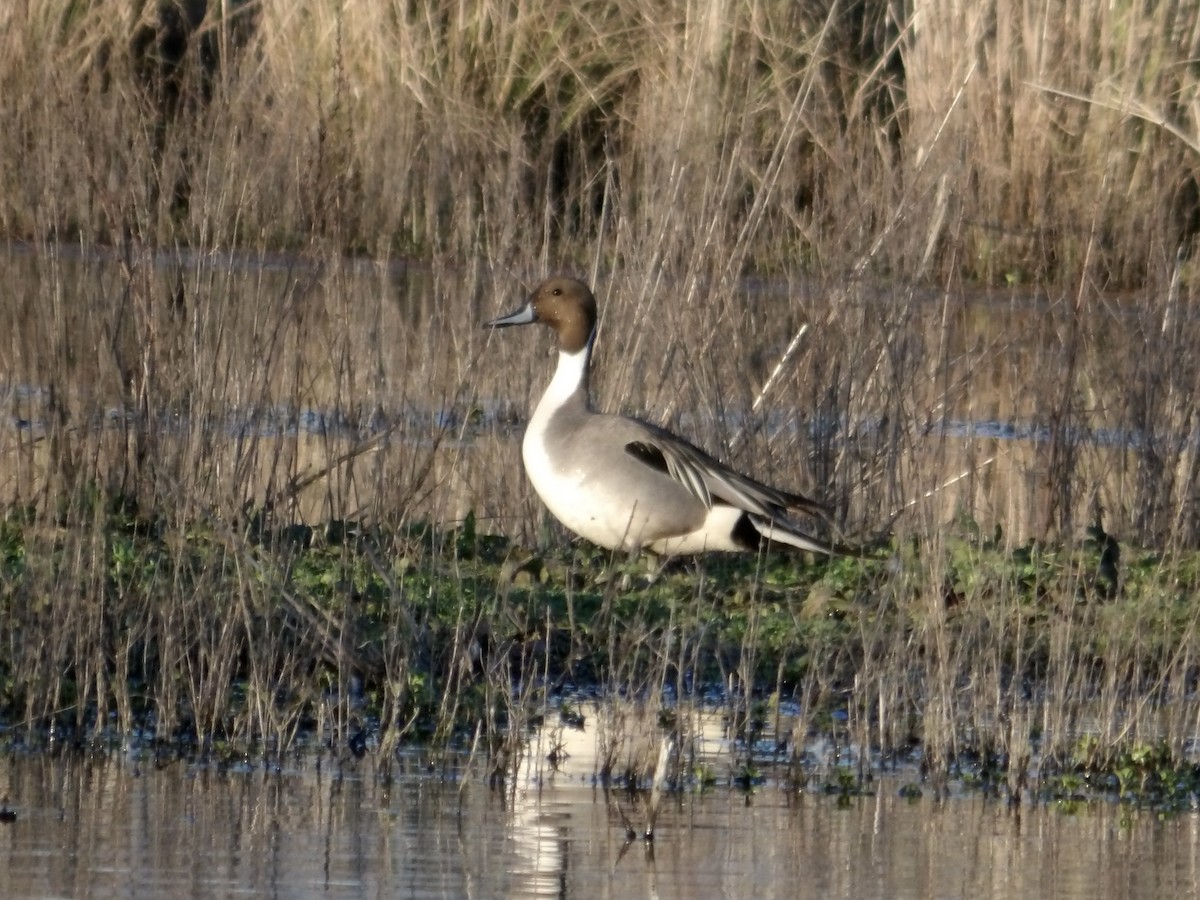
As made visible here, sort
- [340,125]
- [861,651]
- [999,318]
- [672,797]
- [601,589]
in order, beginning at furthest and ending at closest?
1. [340,125]
2. [999,318]
3. [601,589]
4. [861,651]
5. [672,797]

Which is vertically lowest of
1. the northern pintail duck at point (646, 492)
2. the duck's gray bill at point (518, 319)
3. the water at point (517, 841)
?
the water at point (517, 841)

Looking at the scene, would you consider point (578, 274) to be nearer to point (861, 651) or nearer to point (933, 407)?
point (933, 407)

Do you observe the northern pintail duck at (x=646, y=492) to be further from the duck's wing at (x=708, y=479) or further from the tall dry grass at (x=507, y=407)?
the tall dry grass at (x=507, y=407)

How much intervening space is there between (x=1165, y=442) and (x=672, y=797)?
336 centimetres

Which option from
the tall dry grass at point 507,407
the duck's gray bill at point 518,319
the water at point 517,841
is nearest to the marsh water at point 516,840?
the water at point 517,841

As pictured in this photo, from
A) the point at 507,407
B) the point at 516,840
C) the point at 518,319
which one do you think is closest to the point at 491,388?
the point at 507,407

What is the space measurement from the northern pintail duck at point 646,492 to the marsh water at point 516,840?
220 cm

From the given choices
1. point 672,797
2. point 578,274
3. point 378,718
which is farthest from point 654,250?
point 672,797

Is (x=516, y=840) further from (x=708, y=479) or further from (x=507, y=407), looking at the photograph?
(x=507, y=407)

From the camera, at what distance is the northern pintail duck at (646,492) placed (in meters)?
7.40

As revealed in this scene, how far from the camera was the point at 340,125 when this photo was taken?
15.0 metres

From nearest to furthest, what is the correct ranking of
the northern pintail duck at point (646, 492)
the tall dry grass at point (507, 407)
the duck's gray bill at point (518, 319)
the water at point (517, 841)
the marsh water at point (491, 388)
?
the water at point (517, 841), the tall dry grass at point (507, 407), the marsh water at point (491, 388), the northern pintail duck at point (646, 492), the duck's gray bill at point (518, 319)

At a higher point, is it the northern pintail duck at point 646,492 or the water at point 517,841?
the northern pintail duck at point 646,492

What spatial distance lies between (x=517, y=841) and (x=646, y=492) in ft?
9.35
